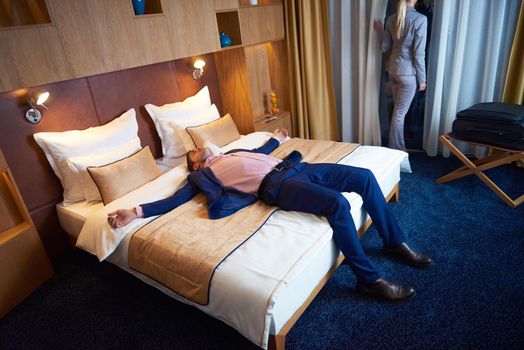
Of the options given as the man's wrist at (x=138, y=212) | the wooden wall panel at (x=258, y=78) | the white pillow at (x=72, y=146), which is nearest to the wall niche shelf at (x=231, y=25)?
the wooden wall panel at (x=258, y=78)

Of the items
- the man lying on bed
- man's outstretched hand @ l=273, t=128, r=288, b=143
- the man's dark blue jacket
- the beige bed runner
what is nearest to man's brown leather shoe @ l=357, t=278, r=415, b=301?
the man lying on bed

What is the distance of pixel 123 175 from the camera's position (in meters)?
2.39

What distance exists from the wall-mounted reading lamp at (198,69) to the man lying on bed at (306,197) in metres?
1.27

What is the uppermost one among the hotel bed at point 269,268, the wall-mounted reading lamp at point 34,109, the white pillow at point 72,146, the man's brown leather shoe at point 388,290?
the wall-mounted reading lamp at point 34,109

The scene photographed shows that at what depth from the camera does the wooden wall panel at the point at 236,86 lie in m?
3.42

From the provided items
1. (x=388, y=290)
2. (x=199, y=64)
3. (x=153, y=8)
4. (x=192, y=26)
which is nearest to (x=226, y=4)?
(x=192, y=26)

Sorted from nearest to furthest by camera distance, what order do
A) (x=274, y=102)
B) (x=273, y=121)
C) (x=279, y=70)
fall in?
(x=273, y=121)
(x=274, y=102)
(x=279, y=70)

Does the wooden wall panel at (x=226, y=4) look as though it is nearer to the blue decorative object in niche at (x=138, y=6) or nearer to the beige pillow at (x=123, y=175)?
the blue decorative object in niche at (x=138, y=6)

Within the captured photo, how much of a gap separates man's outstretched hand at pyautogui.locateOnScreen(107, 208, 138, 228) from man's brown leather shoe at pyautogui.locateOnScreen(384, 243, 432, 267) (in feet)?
5.18

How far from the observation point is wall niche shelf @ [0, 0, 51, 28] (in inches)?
84.4

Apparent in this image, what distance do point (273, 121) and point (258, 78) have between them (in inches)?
19.1

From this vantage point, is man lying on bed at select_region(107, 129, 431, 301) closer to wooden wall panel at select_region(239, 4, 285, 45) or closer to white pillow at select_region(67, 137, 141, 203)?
white pillow at select_region(67, 137, 141, 203)

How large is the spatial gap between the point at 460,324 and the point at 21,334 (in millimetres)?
2361

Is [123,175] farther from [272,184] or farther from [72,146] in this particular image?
[272,184]
